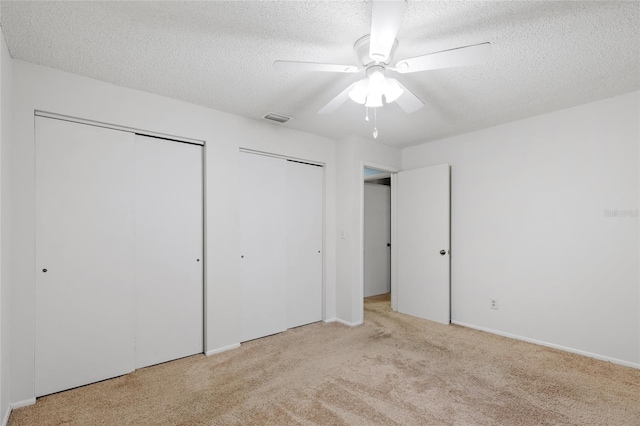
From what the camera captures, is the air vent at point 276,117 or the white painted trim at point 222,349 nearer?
the white painted trim at point 222,349

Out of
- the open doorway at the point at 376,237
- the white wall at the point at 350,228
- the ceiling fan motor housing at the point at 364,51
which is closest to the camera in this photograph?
the ceiling fan motor housing at the point at 364,51

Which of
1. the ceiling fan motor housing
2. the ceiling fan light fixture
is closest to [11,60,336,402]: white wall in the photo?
the ceiling fan motor housing

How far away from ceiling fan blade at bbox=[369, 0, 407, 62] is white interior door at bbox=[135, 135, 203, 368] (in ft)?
6.94

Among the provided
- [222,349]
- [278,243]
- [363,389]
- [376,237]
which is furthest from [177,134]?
[376,237]

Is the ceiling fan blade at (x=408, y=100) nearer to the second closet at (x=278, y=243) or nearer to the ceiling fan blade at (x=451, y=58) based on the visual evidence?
the ceiling fan blade at (x=451, y=58)

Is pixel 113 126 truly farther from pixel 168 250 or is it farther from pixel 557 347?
pixel 557 347

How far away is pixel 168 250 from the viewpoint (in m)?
2.83

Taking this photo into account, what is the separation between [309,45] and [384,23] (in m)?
0.72

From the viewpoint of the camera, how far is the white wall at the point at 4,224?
186cm

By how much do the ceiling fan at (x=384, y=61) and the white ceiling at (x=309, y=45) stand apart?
22 cm

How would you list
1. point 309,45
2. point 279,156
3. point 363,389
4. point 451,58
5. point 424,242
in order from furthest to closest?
point 424,242 → point 279,156 → point 363,389 → point 309,45 → point 451,58

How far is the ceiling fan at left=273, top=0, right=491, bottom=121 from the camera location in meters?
1.35

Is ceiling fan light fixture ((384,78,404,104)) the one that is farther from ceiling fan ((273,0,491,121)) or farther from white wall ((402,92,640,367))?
white wall ((402,92,640,367))

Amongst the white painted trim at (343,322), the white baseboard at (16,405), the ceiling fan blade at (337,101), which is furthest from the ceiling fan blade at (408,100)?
the white baseboard at (16,405)
